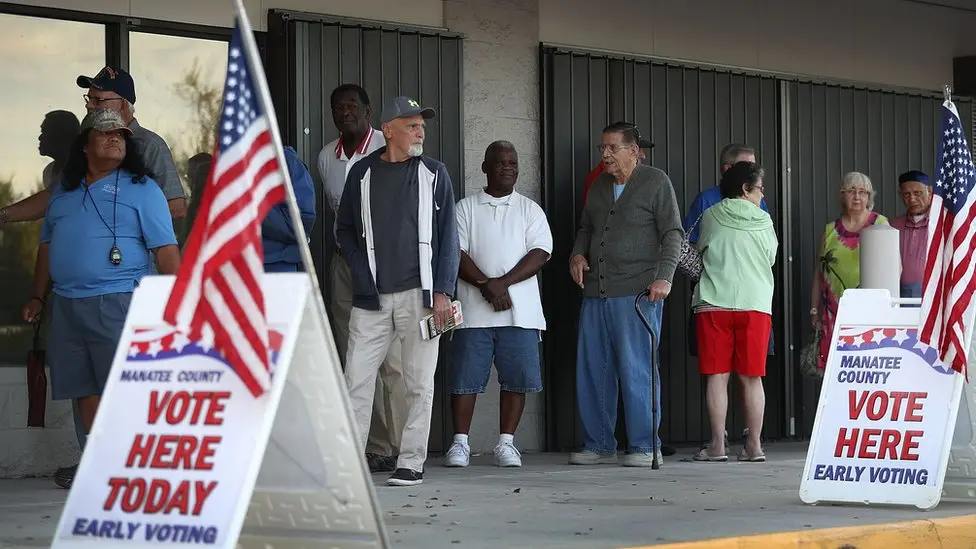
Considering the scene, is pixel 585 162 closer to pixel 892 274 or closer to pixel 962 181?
pixel 892 274

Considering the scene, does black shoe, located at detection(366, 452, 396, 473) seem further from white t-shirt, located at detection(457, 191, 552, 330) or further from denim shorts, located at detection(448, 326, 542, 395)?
white t-shirt, located at detection(457, 191, 552, 330)

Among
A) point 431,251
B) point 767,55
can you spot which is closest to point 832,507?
point 431,251

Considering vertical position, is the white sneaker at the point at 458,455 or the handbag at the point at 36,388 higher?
the handbag at the point at 36,388

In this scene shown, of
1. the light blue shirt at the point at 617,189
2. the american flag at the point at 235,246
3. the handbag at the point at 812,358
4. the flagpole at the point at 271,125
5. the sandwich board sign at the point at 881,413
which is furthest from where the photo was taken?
the handbag at the point at 812,358

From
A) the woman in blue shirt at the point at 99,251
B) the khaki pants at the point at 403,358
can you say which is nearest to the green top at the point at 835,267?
the khaki pants at the point at 403,358

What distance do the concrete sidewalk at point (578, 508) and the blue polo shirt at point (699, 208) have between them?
174cm

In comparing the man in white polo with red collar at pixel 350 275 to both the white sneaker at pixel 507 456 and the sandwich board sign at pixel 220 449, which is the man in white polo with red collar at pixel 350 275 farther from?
the sandwich board sign at pixel 220 449

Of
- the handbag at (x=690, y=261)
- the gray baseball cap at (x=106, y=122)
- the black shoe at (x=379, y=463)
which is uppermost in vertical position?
the gray baseball cap at (x=106, y=122)

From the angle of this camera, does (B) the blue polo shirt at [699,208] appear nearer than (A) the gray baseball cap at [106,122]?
No

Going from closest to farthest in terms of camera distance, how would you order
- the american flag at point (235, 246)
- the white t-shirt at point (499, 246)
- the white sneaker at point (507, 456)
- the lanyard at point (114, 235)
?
the american flag at point (235, 246)
the lanyard at point (114, 235)
the white sneaker at point (507, 456)
the white t-shirt at point (499, 246)

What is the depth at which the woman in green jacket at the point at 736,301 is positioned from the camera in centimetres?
1075

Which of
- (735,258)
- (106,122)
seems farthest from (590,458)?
(106,122)

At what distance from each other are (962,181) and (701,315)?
292 cm

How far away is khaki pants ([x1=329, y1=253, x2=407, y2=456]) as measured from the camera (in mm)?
9891
